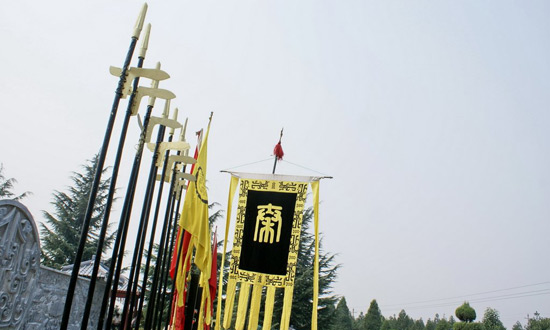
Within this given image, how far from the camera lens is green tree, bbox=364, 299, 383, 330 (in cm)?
3064

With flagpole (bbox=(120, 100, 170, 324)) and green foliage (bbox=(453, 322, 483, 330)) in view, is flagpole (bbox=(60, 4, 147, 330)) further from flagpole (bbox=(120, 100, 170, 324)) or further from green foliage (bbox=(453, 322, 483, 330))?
green foliage (bbox=(453, 322, 483, 330))

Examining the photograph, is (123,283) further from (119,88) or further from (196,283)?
(119,88)

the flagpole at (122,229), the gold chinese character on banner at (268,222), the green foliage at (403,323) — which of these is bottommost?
the green foliage at (403,323)

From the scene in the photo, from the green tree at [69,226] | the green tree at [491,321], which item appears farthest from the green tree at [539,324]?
the green tree at [69,226]

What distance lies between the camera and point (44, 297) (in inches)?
180

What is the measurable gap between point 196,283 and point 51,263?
1078 cm

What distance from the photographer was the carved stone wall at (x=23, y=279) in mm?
3469

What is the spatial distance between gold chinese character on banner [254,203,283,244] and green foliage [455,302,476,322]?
1356 centimetres

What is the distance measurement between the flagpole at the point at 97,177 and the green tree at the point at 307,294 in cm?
1269

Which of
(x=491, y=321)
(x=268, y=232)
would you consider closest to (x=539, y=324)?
(x=491, y=321)

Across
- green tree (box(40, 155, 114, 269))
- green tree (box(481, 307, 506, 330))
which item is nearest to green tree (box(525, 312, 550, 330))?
green tree (box(481, 307, 506, 330))

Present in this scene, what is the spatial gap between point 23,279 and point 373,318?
30837 millimetres

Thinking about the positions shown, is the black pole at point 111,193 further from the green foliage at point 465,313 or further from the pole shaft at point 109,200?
the green foliage at point 465,313

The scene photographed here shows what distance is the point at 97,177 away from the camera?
8.61ft
